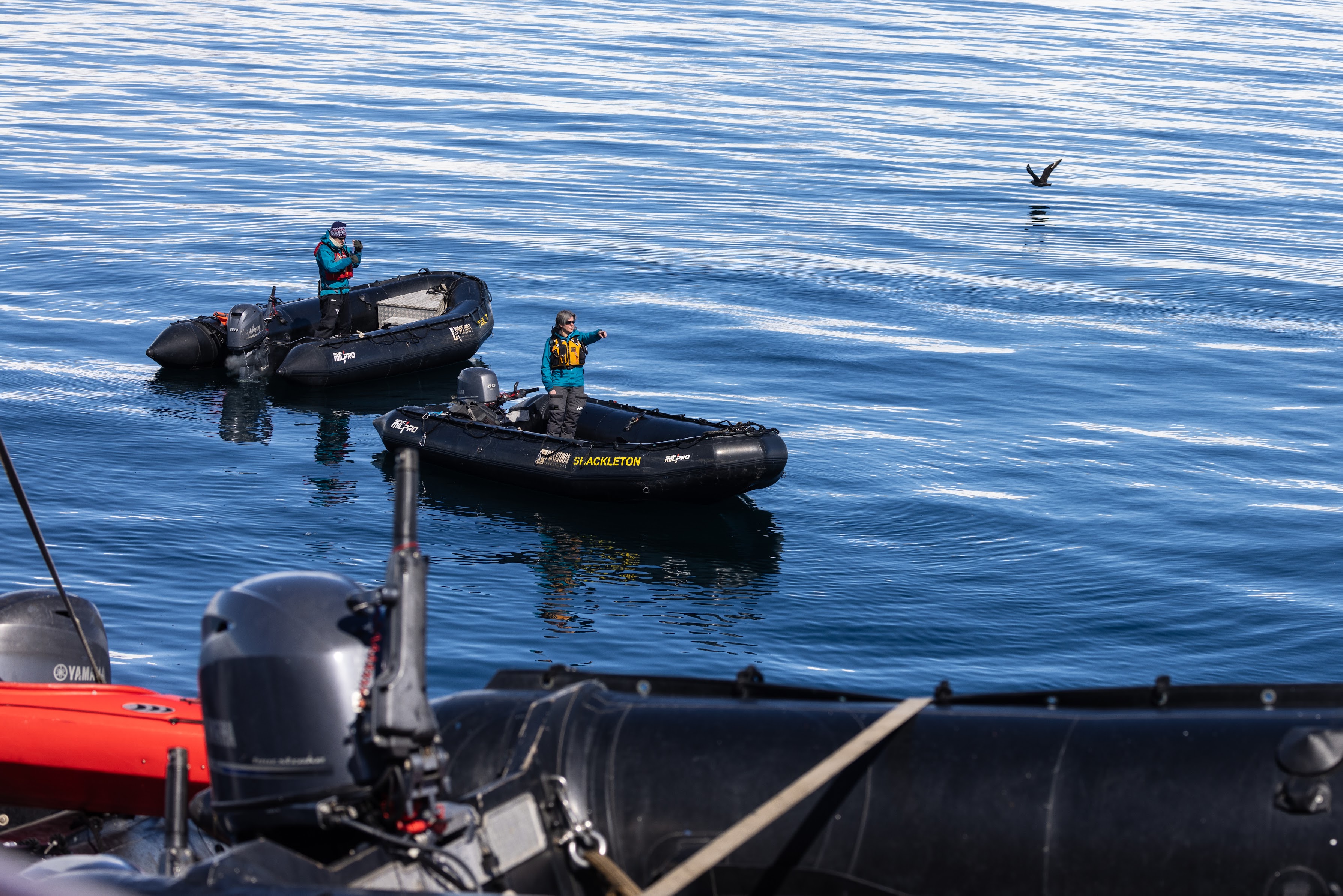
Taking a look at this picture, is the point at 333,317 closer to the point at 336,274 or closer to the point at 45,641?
the point at 336,274

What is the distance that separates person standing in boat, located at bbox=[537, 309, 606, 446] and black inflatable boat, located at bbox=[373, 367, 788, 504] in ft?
0.56

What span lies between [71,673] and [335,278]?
14.7 metres

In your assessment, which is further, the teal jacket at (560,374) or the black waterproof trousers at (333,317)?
the black waterproof trousers at (333,317)

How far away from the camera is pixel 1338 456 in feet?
64.6

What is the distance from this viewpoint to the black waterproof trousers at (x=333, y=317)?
75.3 ft

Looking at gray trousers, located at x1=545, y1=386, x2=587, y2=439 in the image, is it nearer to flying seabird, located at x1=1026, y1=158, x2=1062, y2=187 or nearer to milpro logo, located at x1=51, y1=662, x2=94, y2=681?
milpro logo, located at x1=51, y1=662, x2=94, y2=681

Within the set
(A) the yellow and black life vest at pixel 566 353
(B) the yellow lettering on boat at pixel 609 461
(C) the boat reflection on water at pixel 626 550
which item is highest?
(A) the yellow and black life vest at pixel 566 353

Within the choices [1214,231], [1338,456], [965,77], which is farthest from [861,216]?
[965,77]

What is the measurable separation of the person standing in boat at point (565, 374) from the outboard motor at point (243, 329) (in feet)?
20.7

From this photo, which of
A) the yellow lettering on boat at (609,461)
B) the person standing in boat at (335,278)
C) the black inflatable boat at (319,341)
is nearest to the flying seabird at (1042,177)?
the black inflatable boat at (319,341)

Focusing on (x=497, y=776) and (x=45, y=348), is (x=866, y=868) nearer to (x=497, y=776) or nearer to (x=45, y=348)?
(x=497, y=776)

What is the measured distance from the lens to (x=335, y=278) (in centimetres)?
2267

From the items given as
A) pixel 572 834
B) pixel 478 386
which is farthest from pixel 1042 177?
pixel 572 834

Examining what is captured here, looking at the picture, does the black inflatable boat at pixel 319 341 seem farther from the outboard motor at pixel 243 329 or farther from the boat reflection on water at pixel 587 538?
the boat reflection on water at pixel 587 538
